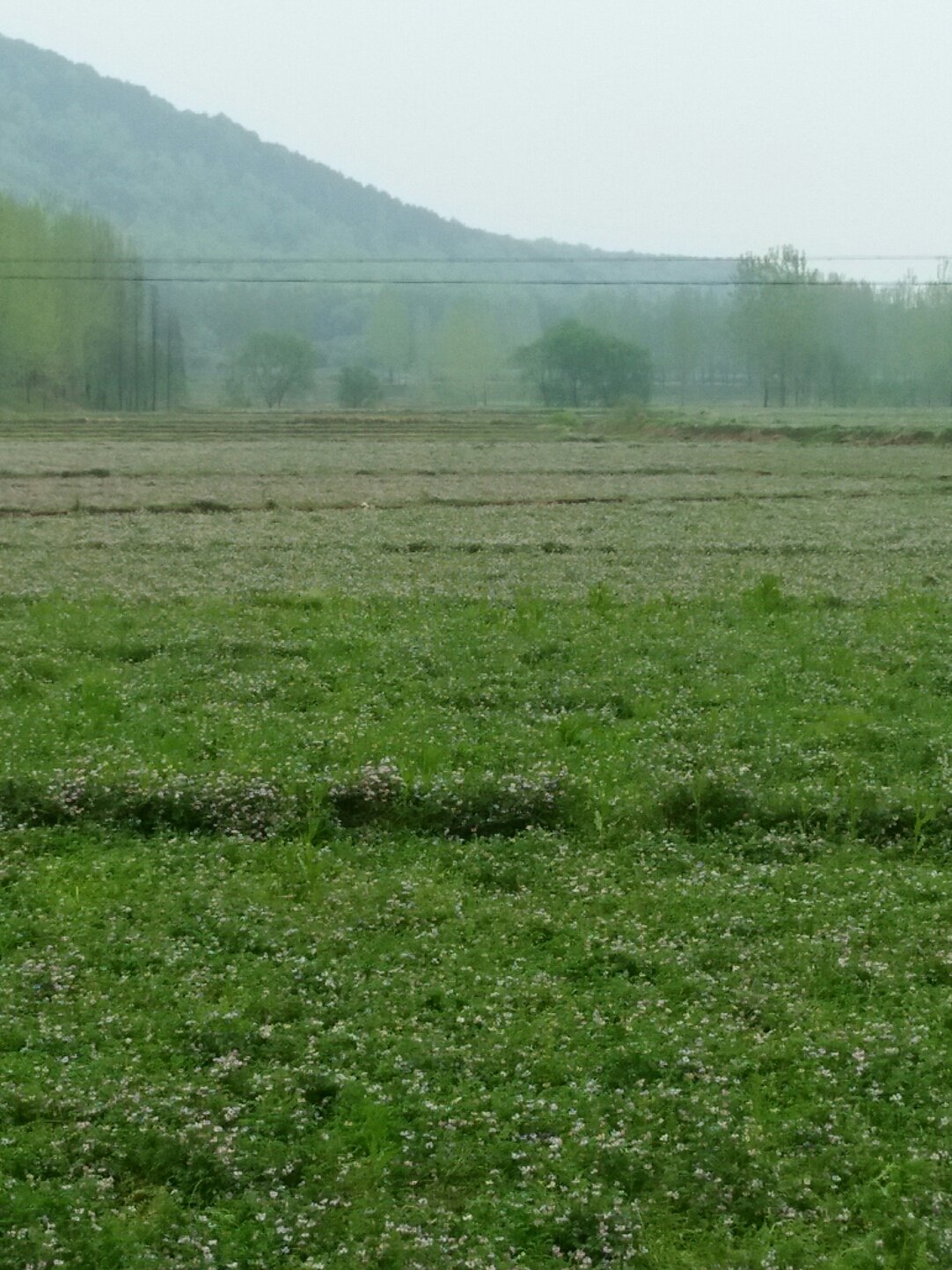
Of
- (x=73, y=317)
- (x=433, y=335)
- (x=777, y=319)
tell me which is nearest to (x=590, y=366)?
(x=777, y=319)

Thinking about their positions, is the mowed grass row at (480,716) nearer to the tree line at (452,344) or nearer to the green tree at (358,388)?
the tree line at (452,344)

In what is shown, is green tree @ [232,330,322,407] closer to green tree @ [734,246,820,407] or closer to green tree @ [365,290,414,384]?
green tree @ [365,290,414,384]

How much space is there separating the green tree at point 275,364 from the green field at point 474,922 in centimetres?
11261

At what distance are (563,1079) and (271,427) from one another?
70.6 meters

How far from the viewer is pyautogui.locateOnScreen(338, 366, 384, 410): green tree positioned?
123 m

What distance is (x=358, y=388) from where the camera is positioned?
12269 centimetres

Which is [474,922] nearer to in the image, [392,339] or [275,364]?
[275,364]

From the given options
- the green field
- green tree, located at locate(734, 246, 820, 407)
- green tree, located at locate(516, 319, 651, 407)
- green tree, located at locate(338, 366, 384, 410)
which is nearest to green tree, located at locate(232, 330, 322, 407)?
green tree, located at locate(338, 366, 384, 410)

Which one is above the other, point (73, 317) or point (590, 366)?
point (73, 317)

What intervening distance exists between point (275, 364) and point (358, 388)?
46.0 feet

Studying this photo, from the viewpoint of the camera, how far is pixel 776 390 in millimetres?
143250

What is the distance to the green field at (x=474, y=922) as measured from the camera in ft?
20.6

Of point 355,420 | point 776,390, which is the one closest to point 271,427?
point 355,420

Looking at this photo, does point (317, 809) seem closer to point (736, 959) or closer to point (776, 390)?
point (736, 959)
